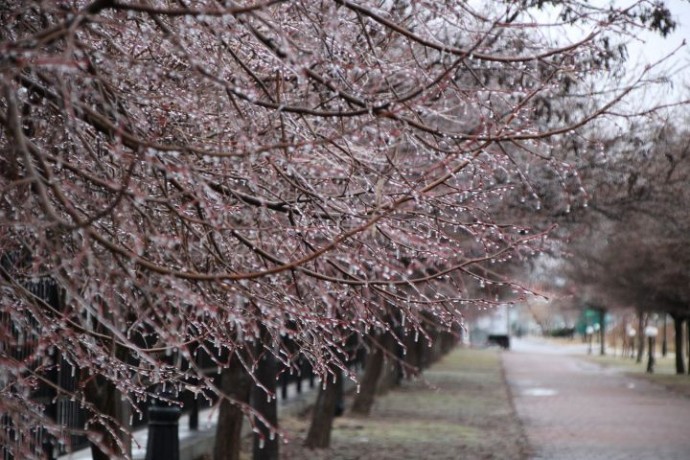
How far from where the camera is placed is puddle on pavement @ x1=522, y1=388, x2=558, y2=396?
29.3 meters

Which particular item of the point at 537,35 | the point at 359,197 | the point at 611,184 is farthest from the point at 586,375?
the point at 359,197

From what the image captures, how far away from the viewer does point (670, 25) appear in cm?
909

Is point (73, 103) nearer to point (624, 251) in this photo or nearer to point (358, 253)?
point (358, 253)

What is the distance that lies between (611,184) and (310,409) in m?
8.69

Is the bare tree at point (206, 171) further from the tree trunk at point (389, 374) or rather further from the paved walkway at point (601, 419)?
the tree trunk at point (389, 374)

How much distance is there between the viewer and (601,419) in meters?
21.1

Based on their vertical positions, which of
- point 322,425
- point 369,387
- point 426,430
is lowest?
point 426,430

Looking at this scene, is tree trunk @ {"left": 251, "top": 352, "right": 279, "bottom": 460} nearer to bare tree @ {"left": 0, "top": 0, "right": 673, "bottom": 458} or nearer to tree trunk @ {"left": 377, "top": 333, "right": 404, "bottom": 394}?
bare tree @ {"left": 0, "top": 0, "right": 673, "bottom": 458}

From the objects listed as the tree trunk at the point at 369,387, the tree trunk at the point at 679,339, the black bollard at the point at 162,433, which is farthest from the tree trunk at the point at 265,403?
the tree trunk at the point at 679,339

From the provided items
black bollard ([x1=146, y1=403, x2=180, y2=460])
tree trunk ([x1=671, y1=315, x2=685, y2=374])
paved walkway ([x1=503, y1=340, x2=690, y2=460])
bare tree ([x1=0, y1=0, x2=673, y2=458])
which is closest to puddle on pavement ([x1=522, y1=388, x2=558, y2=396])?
paved walkway ([x1=503, y1=340, x2=690, y2=460])

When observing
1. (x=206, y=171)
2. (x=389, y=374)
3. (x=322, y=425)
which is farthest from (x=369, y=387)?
(x=206, y=171)

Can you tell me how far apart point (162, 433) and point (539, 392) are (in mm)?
23417

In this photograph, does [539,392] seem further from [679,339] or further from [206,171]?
[206,171]

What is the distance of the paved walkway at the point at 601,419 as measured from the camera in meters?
15.6
